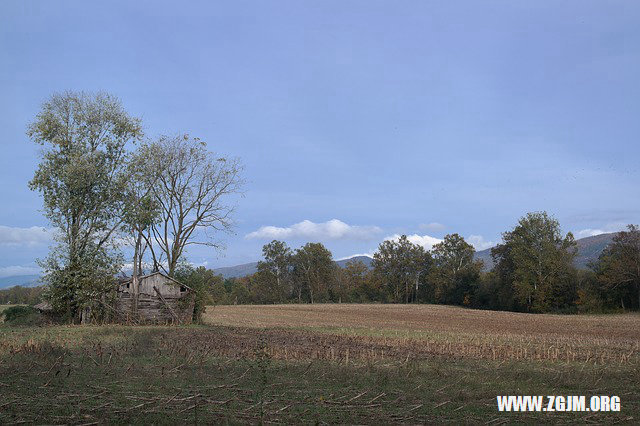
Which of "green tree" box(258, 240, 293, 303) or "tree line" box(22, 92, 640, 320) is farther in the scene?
"green tree" box(258, 240, 293, 303)

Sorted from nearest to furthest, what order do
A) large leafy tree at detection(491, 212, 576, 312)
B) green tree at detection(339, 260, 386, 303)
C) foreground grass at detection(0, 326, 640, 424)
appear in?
foreground grass at detection(0, 326, 640, 424)
large leafy tree at detection(491, 212, 576, 312)
green tree at detection(339, 260, 386, 303)

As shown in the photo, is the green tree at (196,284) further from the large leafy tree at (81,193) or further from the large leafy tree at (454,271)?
the large leafy tree at (454,271)

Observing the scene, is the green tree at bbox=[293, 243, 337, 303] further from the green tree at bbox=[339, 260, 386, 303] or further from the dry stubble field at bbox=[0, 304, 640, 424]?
the dry stubble field at bbox=[0, 304, 640, 424]

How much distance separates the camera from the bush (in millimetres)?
34156

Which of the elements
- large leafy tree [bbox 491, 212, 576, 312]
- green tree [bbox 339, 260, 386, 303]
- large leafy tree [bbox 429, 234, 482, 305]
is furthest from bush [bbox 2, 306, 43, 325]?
green tree [bbox 339, 260, 386, 303]

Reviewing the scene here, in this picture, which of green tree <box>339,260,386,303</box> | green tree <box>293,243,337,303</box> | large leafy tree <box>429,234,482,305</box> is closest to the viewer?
large leafy tree <box>429,234,482,305</box>

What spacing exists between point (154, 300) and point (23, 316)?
9684 millimetres

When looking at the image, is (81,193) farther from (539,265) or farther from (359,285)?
(359,285)

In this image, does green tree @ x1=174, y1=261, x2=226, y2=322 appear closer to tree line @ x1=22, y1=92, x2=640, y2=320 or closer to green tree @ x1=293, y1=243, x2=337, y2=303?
tree line @ x1=22, y1=92, x2=640, y2=320

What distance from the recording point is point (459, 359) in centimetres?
1691

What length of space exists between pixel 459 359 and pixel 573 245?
63223 mm

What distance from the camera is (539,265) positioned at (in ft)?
227

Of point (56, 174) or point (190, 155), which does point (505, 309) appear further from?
point (56, 174)

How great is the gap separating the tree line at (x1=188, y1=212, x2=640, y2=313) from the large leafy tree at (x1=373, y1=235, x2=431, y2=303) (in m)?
0.22
